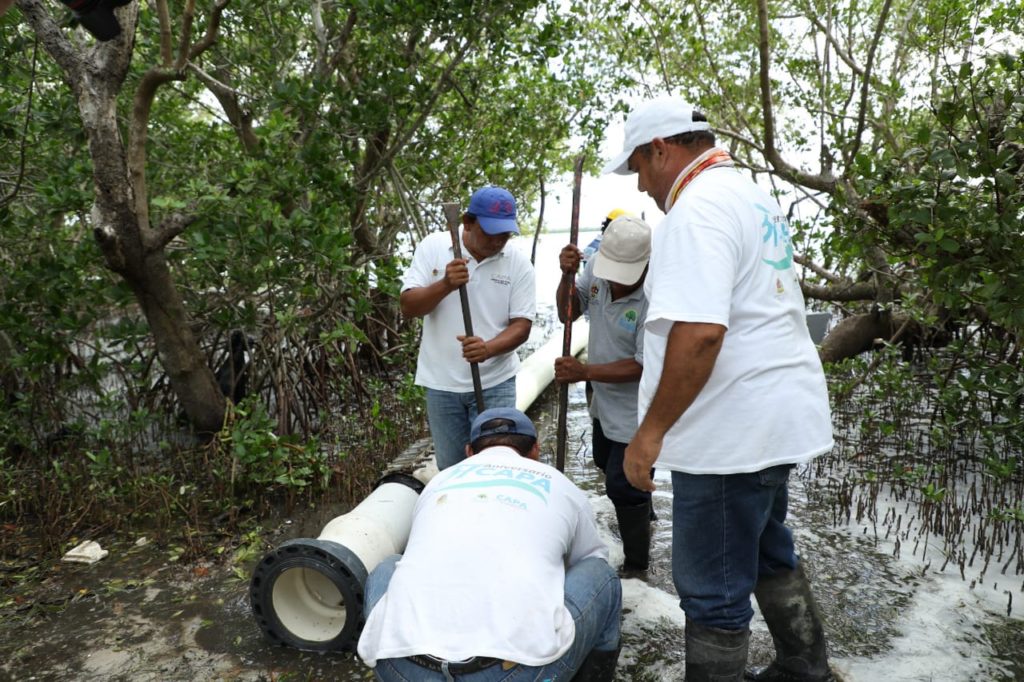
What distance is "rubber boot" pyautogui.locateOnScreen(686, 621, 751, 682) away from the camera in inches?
85.0

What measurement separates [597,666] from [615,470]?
3.09ft

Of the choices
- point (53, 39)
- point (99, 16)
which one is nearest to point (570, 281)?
point (99, 16)

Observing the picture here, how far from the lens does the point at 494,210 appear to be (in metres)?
3.31

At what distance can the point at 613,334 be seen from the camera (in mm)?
3160

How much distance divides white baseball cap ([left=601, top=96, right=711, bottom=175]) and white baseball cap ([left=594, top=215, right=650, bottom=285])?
2.30 ft

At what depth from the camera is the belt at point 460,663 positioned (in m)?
1.92

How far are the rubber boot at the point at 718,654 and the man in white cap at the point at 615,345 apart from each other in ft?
2.68

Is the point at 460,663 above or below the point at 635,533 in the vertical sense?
above

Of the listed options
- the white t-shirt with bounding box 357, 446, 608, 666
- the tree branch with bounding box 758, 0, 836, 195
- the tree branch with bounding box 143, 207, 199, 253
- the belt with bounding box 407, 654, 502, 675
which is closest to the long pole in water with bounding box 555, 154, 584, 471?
the white t-shirt with bounding box 357, 446, 608, 666

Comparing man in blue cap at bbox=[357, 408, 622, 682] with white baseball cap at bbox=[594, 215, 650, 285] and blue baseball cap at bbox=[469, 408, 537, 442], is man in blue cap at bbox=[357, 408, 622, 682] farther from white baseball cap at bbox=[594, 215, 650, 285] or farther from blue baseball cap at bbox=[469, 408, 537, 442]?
white baseball cap at bbox=[594, 215, 650, 285]

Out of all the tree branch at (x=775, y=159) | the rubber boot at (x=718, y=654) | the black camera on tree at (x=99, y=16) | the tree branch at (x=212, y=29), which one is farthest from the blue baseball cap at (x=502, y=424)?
the tree branch at (x=775, y=159)

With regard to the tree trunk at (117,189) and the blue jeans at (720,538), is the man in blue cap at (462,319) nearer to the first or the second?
the blue jeans at (720,538)

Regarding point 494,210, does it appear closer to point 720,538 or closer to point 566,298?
point 566,298

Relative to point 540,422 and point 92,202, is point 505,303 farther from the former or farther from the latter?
point 540,422
